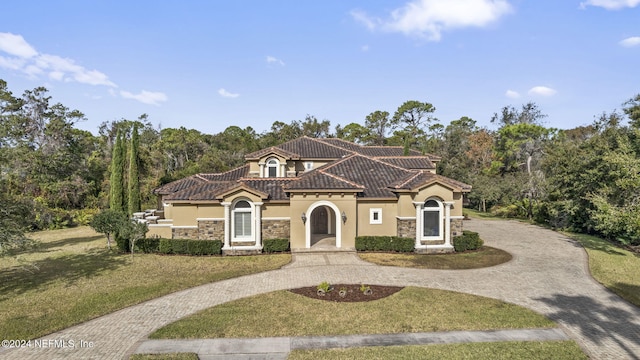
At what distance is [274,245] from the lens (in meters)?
21.3

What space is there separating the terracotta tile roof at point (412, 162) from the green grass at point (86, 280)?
1469 centimetres

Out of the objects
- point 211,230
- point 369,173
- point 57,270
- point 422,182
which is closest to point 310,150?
point 369,173

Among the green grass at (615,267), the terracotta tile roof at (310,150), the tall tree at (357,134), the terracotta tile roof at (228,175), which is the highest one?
the tall tree at (357,134)

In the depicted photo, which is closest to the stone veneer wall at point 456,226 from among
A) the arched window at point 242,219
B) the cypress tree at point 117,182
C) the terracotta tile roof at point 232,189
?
the terracotta tile roof at point 232,189

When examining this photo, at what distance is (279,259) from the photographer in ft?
65.6

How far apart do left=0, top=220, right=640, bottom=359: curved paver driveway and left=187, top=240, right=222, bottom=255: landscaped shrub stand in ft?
16.3

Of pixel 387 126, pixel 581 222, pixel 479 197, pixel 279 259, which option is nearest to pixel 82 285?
pixel 279 259

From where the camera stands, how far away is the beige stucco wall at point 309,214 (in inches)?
854

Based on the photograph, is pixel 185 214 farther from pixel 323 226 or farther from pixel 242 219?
pixel 323 226

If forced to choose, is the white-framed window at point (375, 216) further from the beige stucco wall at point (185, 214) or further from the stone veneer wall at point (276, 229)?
the beige stucco wall at point (185, 214)

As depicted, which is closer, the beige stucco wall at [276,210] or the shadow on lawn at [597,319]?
the shadow on lawn at [597,319]

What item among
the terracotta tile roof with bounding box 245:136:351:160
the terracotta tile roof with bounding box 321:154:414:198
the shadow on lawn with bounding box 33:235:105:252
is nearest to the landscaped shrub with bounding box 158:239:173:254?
the shadow on lawn with bounding box 33:235:105:252

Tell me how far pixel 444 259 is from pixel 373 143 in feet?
177

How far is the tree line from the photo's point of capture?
19.8 meters
